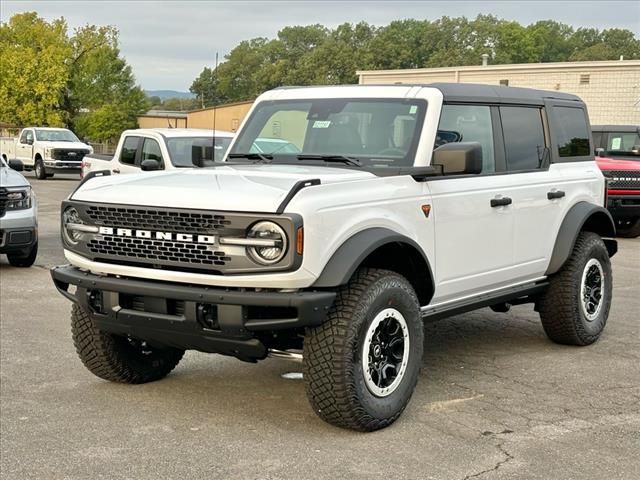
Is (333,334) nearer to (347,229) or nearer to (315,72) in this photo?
(347,229)

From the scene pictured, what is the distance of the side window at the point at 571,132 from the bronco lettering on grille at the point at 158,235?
11.5 feet

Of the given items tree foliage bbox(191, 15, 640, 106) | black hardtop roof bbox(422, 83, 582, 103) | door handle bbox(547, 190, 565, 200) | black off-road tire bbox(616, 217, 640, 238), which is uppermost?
tree foliage bbox(191, 15, 640, 106)

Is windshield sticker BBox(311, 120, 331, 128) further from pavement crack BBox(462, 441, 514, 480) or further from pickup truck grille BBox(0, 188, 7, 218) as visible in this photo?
pickup truck grille BBox(0, 188, 7, 218)

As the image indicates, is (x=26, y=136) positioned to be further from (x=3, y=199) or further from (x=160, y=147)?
(x=3, y=199)

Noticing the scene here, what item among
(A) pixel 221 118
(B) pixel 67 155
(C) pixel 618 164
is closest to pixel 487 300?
(C) pixel 618 164

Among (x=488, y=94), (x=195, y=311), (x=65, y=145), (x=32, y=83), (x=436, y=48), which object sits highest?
(x=436, y=48)

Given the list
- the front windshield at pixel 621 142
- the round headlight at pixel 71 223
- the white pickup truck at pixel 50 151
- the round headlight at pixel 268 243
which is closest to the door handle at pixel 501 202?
the round headlight at pixel 268 243

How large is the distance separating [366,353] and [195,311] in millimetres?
950

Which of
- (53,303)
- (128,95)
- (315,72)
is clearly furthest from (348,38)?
(53,303)

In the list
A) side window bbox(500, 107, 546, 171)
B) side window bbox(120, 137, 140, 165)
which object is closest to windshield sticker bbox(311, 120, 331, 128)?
side window bbox(500, 107, 546, 171)

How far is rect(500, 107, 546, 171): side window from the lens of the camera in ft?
21.0

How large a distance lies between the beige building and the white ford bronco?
89.4 ft

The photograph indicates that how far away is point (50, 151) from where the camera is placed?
99.5 feet

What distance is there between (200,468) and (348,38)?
4959 inches
